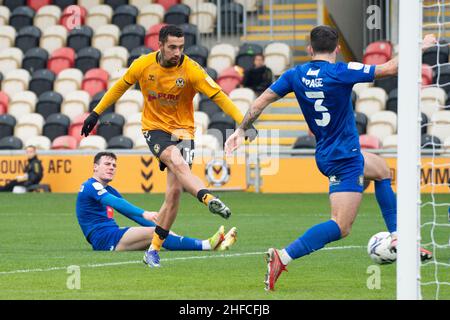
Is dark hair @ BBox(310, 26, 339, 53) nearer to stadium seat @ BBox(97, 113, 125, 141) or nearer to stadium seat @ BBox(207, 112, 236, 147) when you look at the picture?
stadium seat @ BBox(207, 112, 236, 147)

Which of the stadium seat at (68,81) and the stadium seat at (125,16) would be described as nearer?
the stadium seat at (68,81)

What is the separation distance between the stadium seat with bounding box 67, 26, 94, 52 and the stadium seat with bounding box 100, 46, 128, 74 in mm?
1341

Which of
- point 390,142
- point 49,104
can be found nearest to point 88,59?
point 49,104

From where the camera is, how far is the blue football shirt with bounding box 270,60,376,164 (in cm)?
888

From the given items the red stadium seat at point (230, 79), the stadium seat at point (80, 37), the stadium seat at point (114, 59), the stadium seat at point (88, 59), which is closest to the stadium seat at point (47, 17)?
the stadium seat at point (80, 37)

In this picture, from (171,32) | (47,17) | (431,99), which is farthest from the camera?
(47,17)

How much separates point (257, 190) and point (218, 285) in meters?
14.6

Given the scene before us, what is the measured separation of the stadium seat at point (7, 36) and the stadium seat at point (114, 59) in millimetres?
2983

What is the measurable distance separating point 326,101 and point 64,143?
55.1ft

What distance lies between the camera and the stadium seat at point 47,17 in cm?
2959

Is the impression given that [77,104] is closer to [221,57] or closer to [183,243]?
[221,57]

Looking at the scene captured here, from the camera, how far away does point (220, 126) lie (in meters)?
24.6

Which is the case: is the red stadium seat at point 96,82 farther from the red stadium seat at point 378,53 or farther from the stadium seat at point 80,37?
the red stadium seat at point 378,53

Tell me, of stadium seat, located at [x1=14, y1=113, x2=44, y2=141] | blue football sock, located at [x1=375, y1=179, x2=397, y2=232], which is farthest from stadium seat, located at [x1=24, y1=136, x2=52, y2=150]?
blue football sock, located at [x1=375, y1=179, x2=397, y2=232]
